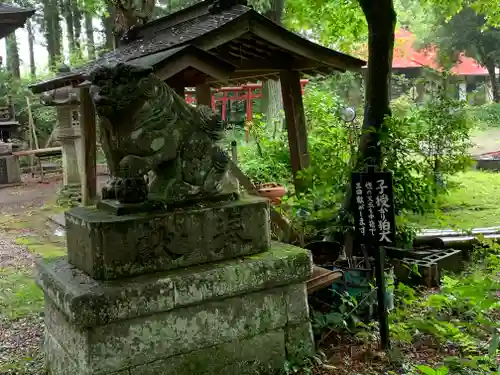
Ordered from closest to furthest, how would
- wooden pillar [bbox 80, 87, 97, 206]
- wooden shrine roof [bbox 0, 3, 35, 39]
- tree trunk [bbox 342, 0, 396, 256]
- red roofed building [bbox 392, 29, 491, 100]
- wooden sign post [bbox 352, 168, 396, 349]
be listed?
wooden sign post [bbox 352, 168, 396, 349]
tree trunk [bbox 342, 0, 396, 256]
wooden pillar [bbox 80, 87, 97, 206]
wooden shrine roof [bbox 0, 3, 35, 39]
red roofed building [bbox 392, 29, 491, 100]

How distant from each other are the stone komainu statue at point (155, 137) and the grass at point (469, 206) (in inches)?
177

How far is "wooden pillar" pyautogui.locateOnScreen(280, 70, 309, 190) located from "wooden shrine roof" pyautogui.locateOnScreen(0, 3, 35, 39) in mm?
5412

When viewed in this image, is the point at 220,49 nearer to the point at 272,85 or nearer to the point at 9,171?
the point at 272,85

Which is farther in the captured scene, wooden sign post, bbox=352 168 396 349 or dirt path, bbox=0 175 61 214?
dirt path, bbox=0 175 61 214

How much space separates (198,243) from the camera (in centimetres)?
358

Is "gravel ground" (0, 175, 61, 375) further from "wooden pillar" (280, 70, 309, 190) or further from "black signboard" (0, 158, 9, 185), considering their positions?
"wooden pillar" (280, 70, 309, 190)

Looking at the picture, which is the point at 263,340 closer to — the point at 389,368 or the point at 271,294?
the point at 271,294

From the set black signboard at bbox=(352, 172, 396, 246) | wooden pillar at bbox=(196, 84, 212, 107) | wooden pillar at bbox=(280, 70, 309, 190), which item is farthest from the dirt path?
black signboard at bbox=(352, 172, 396, 246)

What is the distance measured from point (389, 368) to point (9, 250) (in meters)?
6.90

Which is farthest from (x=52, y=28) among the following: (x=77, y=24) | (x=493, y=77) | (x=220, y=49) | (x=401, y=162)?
(x=401, y=162)

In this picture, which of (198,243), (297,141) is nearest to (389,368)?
(198,243)

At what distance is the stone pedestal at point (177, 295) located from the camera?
3.21 metres

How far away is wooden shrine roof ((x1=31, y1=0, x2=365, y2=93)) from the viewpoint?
5383 millimetres

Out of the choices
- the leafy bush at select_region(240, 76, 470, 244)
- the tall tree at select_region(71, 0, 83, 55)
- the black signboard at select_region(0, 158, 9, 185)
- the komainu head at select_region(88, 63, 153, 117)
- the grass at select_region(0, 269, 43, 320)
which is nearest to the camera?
the komainu head at select_region(88, 63, 153, 117)
